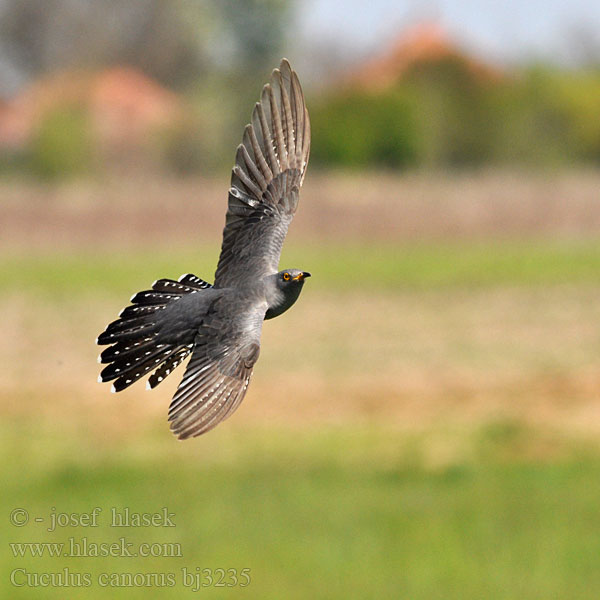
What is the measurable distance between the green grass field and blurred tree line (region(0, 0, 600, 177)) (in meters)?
4.98

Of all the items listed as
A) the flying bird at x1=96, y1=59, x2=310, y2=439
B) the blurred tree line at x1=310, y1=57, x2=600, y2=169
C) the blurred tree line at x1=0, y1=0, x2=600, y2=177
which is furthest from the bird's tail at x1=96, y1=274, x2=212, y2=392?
the blurred tree line at x1=310, y1=57, x2=600, y2=169

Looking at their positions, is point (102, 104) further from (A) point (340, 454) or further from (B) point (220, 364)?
(A) point (340, 454)

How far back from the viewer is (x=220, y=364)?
270cm

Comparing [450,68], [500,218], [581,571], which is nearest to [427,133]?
[500,218]

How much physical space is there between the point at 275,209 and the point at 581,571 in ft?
139

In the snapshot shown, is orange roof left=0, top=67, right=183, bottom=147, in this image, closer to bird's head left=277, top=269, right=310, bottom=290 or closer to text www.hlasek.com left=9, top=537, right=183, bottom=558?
bird's head left=277, top=269, right=310, bottom=290

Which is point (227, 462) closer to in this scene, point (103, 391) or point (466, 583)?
point (103, 391)

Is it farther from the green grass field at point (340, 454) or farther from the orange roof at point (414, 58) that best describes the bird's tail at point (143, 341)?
the orange roof at point (414, 58)

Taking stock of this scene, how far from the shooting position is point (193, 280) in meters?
3.13

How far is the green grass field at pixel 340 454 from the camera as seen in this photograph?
44.7 m

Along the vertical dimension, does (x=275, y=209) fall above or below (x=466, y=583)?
below

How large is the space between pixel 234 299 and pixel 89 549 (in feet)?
140

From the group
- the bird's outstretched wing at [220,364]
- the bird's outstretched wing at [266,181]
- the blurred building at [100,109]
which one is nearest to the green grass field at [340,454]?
the blurred building at [100,109]

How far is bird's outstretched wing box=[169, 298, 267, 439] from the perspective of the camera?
8.44 feet
